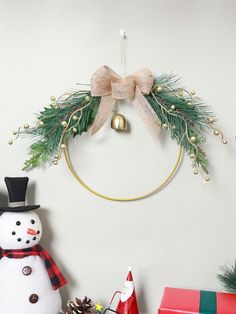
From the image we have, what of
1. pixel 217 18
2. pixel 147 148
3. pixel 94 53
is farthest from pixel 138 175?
pixel 217 18

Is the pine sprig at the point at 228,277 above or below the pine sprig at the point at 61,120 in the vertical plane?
below

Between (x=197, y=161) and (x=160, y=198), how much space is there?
151 mm

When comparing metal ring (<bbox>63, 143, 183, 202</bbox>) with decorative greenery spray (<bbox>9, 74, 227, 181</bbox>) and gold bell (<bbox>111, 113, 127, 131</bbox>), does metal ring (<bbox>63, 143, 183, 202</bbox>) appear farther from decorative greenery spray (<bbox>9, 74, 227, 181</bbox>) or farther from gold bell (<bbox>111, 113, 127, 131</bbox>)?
gold bell (<bbox>111, 113, 127, 131</bbox>)

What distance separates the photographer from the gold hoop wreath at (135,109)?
1.12 m

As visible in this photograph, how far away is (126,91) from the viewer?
3.69 ft

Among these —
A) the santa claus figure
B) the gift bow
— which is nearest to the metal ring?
the gift bow

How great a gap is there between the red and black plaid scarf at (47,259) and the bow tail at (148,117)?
1.42 ft

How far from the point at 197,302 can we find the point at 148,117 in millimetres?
→ 475

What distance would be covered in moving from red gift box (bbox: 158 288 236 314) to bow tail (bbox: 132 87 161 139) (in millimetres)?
407

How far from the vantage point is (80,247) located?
1.22m

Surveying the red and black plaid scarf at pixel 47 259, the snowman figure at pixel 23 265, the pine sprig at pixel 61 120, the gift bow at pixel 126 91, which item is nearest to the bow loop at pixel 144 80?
the gift bow at pixel 126 91

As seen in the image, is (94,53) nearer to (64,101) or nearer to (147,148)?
(64,101)

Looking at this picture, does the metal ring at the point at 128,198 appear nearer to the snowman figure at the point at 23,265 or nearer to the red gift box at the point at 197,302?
the snowman figure at the point at 23,265

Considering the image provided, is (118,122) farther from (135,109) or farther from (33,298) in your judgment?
(33,298)
